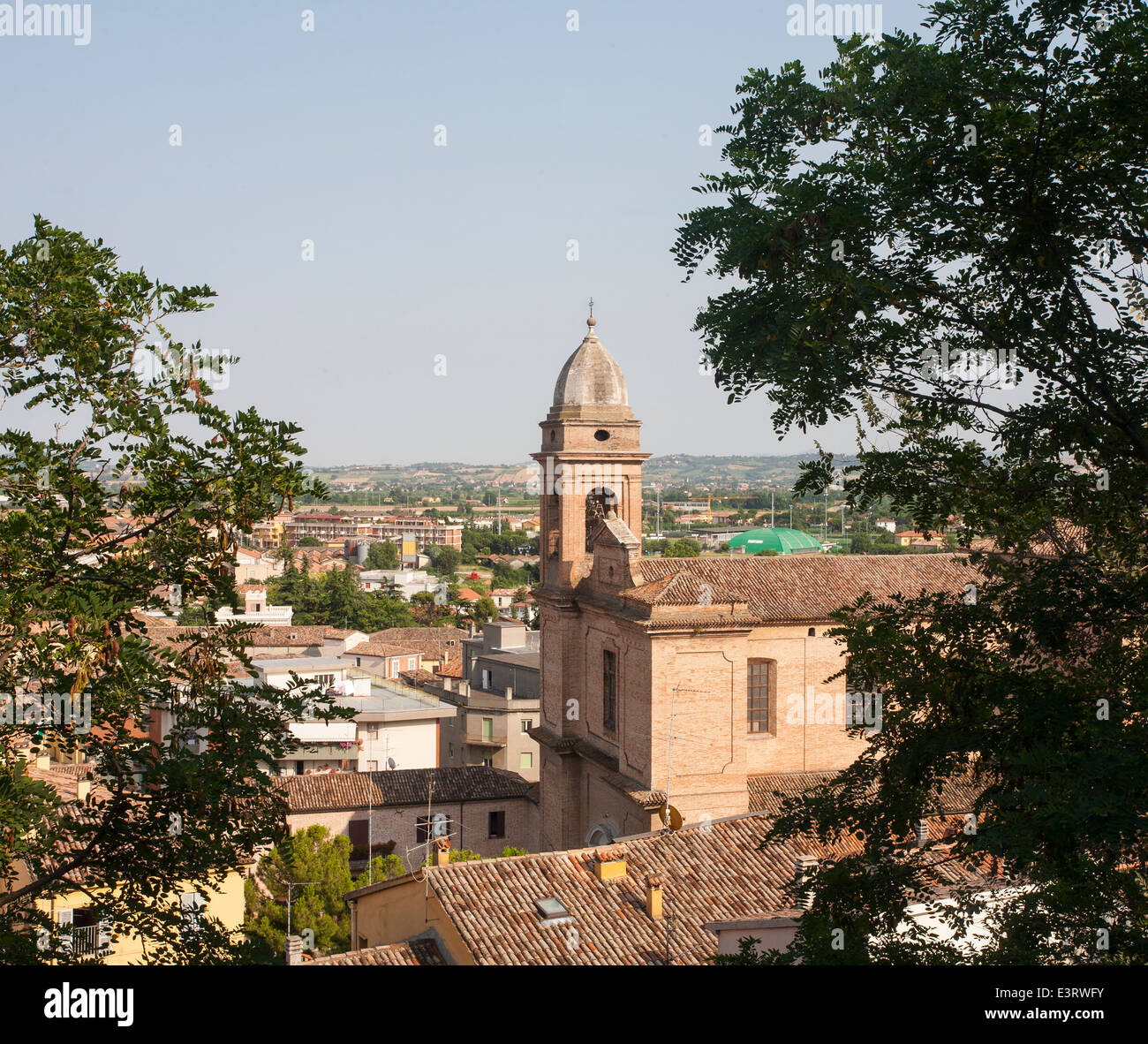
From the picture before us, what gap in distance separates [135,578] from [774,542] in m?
51.0

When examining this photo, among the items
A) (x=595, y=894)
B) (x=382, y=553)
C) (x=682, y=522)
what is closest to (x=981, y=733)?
(x=595, y=894)

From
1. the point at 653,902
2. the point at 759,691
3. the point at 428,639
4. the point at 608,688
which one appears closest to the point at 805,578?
the point at 759,691

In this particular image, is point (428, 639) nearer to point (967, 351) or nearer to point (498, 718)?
point (498, 718)

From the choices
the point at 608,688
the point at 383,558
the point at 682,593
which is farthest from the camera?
the point at 383,558

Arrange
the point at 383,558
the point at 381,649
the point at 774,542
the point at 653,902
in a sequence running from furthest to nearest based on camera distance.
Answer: the point at 383,558, the point at 381,649, the point at 774,542, the point at 653,902

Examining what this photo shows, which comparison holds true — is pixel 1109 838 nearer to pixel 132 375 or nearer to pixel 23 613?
pixel 23 613

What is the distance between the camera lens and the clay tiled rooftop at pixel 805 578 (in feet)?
73.6

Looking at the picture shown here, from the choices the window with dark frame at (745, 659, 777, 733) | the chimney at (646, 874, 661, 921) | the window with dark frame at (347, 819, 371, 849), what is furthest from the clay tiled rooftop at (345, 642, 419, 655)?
the chimney at (646, 874, 661, 921)

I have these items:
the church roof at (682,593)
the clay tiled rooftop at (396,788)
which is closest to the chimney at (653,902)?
the church roof at (682,593)

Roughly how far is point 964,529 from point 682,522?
150 m

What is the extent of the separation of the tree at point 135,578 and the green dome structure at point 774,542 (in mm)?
48119

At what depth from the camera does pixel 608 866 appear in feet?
52.6

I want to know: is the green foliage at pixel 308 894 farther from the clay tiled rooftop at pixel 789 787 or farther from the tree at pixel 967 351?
the tree at pixel 967 351

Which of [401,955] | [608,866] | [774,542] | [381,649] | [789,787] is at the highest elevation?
[774,542]
